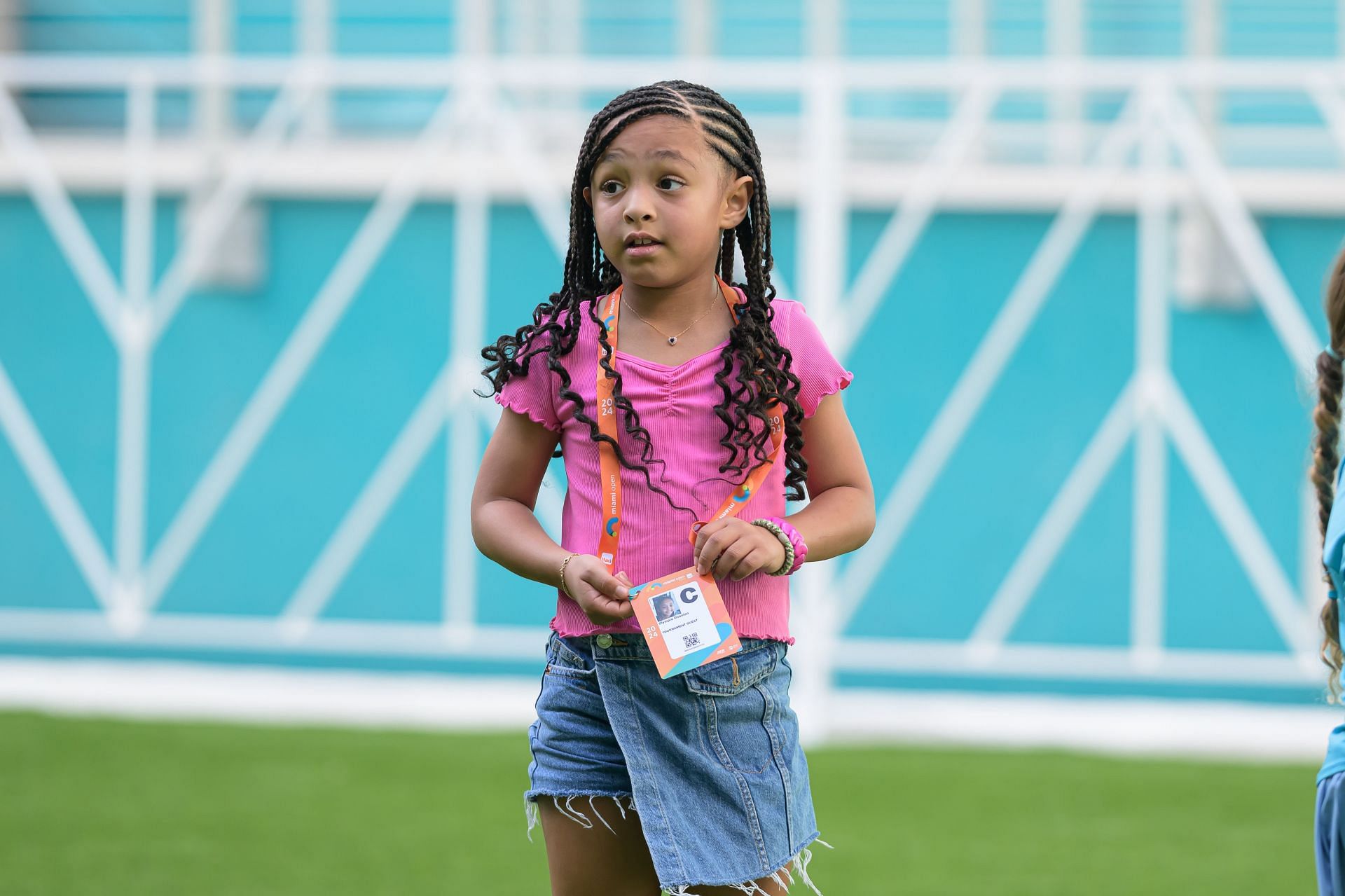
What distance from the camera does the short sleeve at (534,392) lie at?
167 centimetres

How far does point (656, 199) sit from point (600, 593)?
38 centimetres

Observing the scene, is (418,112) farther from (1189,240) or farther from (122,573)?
(1189,240)

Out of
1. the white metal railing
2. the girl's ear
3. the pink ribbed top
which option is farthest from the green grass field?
the girl's ear

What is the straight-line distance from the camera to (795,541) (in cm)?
159

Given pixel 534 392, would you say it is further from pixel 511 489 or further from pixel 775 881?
pixel 775 881

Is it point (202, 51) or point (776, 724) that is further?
point (202, 51)

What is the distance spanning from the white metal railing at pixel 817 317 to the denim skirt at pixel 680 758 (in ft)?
9.54

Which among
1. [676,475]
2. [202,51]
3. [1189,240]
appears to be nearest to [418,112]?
[202,51]

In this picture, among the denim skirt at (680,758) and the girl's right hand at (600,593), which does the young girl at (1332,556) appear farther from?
the girl's right hand at (600,593)

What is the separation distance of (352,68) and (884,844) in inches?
108

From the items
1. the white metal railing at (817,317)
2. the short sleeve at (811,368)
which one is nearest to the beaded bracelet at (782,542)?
the short sleeve at (811,368)

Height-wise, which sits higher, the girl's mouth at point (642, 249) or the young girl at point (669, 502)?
the girl's mouth at point (642, 249)

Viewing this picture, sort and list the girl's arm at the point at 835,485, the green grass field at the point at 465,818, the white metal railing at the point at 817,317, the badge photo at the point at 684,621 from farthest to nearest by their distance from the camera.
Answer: the white metal railing at the point at 817,317 < the green grass field at the point at 465,818 < the girl's arm at the point at 835,485 < the badge photo at the point at 684,621

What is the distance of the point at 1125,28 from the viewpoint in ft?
21.4
